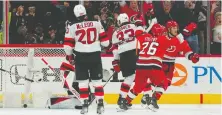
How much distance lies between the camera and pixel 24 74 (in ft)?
30.8

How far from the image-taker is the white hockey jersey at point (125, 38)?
859 cm

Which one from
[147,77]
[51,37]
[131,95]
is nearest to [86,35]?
[147,77]

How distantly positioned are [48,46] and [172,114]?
228 cm

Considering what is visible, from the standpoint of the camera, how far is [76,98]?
8.97 metres

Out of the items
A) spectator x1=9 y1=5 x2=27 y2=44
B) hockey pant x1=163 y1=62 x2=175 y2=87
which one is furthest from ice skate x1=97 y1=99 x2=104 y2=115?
spectator x1=9 y1=5 x2=27 y2=44

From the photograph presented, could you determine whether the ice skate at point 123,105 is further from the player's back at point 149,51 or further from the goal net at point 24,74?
the goal net at point 24,74

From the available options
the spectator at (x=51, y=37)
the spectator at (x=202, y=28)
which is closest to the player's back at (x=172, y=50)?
the spectator at (x=202, y=28)

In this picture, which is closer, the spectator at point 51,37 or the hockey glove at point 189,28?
the hockey glove at point 189,28

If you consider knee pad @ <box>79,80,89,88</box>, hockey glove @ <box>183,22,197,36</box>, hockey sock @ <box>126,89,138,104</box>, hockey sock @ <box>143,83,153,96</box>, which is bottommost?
hockey sock @ <box>126,89,138,104</box>

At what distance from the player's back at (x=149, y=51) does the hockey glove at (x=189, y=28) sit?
0.80m

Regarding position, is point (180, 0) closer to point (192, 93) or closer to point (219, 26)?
point (219, 26)

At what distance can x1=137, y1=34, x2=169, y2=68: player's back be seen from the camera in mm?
8500

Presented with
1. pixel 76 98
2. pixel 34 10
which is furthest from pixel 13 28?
pixel 76 98

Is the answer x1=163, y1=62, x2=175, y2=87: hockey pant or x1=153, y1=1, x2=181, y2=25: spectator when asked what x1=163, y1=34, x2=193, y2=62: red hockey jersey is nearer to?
x1=163, y1=62, x2=175, y2=87: hockey pant
